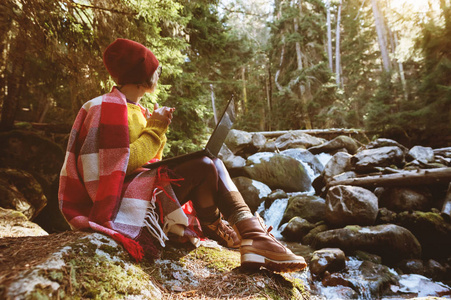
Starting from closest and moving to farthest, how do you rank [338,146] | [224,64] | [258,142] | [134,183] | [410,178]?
1. [134,183]
2. [410,178]
3. [338,146]
4. [258,142]
5. [224,64]

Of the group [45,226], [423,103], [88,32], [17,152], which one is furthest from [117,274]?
[423,103]

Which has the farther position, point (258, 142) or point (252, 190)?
point (258, 142)

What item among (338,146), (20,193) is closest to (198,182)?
(20,193)

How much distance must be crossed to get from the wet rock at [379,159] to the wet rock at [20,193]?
8162mm

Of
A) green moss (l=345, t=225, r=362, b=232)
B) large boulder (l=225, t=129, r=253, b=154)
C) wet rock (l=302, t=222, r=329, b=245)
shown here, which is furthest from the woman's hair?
large boulder (l=225, t=129, r=253, b=154)

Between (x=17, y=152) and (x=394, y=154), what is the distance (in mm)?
9982

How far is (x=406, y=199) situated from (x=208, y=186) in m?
6.16

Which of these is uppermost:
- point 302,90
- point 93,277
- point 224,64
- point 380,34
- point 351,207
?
point 380,34

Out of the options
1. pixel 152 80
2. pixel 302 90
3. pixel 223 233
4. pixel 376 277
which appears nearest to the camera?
pixel 152 80

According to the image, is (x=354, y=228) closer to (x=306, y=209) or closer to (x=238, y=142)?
(x=306, y=209)

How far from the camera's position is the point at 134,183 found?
1.79 meters

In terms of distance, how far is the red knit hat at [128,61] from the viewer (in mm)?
1986

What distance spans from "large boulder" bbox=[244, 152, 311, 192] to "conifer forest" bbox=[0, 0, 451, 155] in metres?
2.67

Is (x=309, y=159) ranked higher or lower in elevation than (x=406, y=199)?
higher
